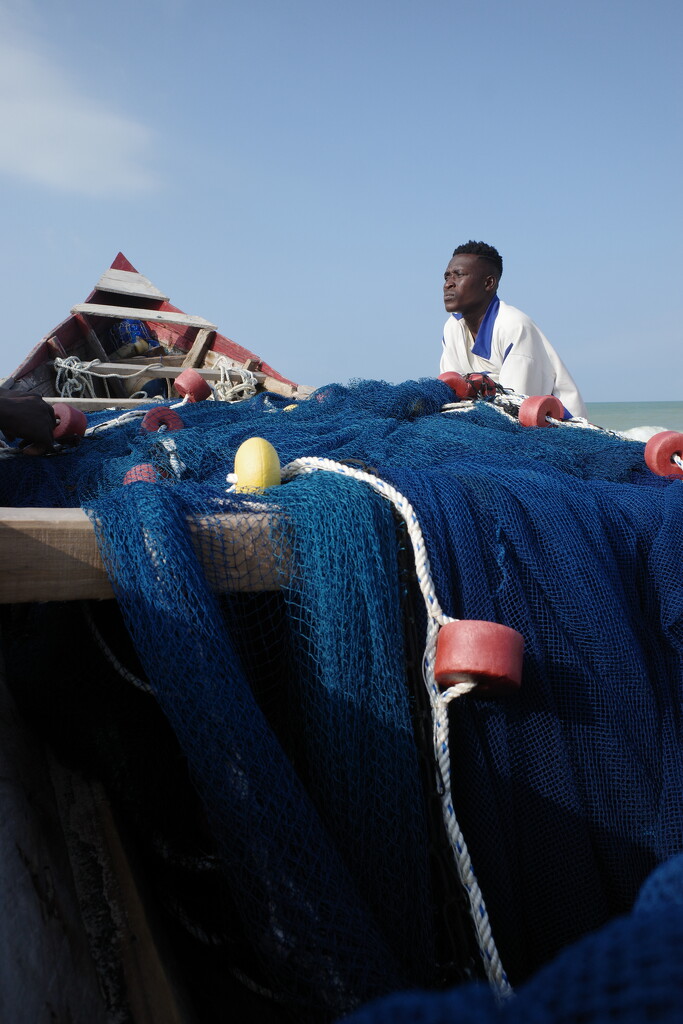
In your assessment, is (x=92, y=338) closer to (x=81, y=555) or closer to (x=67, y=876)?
(x=81, y=555)

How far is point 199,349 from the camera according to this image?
7059mm

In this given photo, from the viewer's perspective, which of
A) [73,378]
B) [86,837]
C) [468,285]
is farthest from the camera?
[73,378]

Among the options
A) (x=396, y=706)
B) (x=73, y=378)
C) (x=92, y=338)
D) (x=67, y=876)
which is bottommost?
(x=67, y=876)

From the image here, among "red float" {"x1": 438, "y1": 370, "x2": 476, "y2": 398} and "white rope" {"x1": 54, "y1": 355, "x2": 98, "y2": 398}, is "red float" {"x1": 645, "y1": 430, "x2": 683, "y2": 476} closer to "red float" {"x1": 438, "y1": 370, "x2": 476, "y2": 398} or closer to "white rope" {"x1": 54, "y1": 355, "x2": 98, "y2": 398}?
"red float" {"x1": 438, "y1": 370, "x2": 476, "y2": 398}

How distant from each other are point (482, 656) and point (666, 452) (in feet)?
4.95

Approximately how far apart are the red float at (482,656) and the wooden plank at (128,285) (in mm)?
7518

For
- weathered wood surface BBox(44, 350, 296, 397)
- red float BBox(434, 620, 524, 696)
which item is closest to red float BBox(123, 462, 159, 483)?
red float BBox(434, 620, 524, 696)

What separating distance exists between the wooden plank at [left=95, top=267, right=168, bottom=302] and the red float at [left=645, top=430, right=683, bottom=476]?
6.75m

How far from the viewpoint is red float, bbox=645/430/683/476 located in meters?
2.61

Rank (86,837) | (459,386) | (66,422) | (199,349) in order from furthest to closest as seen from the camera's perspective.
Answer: (199,349), (459,386), (66,422), (86,837)

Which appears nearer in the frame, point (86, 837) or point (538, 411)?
point (86, 837)

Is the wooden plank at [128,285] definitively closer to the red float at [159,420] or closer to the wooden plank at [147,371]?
the wooden plank at [147,371]

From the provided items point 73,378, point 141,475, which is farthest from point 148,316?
point 141,475

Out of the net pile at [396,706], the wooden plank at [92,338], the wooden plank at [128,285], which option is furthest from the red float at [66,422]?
the wooden plank at [128,285]
